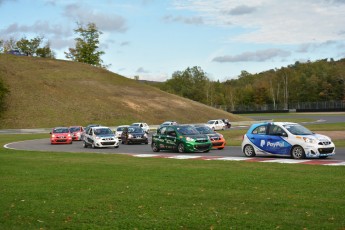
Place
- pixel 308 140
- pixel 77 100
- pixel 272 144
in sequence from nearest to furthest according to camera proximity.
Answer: pixel 308 140
pixel 272 144
pixel 77 100

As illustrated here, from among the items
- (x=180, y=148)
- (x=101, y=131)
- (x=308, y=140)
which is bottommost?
(x=180, y=148)

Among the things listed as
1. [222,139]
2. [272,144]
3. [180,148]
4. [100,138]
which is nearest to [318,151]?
[272,144]

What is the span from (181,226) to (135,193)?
140 inches

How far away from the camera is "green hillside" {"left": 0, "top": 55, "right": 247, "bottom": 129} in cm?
8519

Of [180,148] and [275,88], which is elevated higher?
[275,88]

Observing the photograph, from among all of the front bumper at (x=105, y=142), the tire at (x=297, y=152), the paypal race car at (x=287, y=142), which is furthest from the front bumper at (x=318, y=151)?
the front bumper at (x=105, y=142)

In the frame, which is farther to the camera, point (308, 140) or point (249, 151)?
point (249, 151)

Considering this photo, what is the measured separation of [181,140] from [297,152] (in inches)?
307

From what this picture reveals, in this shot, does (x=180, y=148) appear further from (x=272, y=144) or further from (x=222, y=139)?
(x=272, y=144)

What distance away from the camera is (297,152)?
21.7 metres

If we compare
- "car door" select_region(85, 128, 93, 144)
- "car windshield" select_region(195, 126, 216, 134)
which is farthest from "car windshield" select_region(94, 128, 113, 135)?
"car windshield" select_region(195, 126, 216, 134)

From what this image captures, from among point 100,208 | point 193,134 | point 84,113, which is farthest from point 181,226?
point 84,113

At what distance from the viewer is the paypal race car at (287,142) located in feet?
69.7

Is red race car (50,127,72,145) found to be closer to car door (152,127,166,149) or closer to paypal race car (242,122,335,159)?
car door (152,127,166,149)
